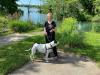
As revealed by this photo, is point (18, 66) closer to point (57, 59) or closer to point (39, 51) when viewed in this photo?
point (39, 51)

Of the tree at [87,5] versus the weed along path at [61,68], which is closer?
the weed along path at [61,68]

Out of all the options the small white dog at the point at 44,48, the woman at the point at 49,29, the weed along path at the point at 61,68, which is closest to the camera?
the weed along path at the point at 61,68

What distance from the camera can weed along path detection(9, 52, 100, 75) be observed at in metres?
8.46

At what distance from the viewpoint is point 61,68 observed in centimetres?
898

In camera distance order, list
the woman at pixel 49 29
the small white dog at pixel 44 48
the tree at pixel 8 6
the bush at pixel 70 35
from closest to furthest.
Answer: the small white dog at pixel 44 48
the woman at pixel 49 29
the bush at pixel 70 35
the tree at pixel 8 6

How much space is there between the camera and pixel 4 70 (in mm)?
8234

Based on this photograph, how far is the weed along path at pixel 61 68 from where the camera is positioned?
8455 millimetres

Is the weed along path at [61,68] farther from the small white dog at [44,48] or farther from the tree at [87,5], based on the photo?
the tree at [87,5]

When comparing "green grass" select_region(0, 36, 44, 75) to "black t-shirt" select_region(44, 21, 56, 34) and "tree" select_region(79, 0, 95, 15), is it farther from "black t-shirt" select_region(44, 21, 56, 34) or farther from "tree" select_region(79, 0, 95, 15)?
"tree" select_region(79, 0, 95, 15)

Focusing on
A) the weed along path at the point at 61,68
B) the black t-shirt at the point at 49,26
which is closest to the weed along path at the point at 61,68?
the weed along path at the point at 61,68

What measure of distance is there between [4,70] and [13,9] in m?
21.2

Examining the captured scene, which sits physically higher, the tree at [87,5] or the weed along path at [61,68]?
the tree at [87,5]

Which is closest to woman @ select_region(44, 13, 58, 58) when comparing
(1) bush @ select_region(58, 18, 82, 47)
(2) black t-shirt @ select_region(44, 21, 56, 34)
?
(2) black t-shirt @ select_region(44, 21, 56, 34)

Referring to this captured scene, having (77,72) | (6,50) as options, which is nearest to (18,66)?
(77,72)
